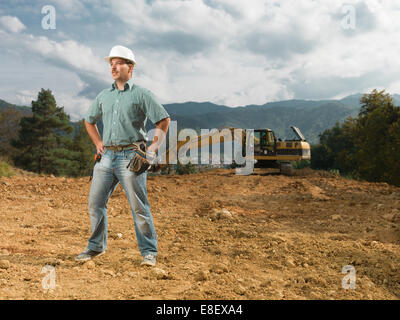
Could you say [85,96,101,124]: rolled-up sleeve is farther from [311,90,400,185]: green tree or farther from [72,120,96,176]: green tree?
[72,120,96,176]: green tree

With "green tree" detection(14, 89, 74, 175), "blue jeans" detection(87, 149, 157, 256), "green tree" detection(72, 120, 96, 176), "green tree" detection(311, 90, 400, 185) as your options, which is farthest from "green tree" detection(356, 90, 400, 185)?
"green tree" detection(72, 120, 96, 176)

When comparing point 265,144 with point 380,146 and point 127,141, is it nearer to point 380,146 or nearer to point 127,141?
point 380,146

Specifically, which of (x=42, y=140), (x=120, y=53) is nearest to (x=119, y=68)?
(x=120, y=53)

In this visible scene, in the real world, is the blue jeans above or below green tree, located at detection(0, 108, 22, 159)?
below

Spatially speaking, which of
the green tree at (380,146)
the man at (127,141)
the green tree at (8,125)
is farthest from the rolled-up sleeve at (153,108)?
the green tree at (8,125)

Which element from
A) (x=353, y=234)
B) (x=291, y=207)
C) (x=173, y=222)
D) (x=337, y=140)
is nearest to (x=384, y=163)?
(x=291, y=207)

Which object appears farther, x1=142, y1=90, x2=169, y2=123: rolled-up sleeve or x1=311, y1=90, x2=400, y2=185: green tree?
x1=311, y1=90, x2=400, y2=185: green tree

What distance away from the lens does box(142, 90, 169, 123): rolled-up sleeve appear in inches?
138

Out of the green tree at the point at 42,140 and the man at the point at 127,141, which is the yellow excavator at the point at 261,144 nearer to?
the man at the point at 127,141

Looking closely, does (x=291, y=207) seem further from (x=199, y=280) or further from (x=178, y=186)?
(x=199, y=280)

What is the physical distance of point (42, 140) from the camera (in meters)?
32.8

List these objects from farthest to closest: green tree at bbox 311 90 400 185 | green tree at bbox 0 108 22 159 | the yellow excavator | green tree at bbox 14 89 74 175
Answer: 1. green tree at bbox 0 108 22 159
2. green tree at bbox 14 89 74 175
3. green tree at bbox 311 90 400 185
4. the yellow excavator

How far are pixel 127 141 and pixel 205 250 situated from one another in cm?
201

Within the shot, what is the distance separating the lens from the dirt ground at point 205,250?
3.11m
